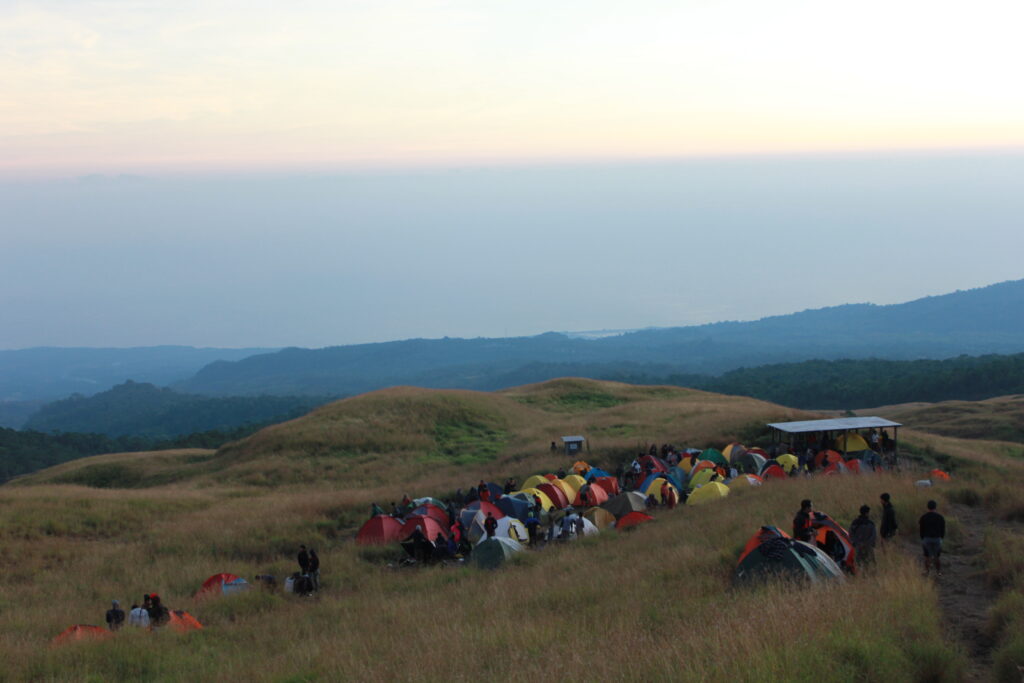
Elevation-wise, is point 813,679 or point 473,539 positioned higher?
point 813,679

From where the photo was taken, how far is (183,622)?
44.1 ft

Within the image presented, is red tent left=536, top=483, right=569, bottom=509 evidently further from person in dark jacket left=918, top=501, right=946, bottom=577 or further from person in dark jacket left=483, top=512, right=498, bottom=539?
person in dark jacket left=918, top=501, right=946, bottom=577

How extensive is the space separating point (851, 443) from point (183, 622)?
22805 millimetres

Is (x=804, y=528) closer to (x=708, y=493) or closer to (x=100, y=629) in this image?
(x=708, y=493)

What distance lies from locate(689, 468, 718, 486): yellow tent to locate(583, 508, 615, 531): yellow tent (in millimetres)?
4139

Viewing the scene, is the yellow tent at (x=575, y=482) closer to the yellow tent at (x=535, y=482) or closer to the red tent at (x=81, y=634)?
the yellow tent at (x=535, y=482)

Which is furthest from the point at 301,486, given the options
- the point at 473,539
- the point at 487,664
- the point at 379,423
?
the point at 487,664

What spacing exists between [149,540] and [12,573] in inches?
154

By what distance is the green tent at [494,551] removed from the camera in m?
17.3

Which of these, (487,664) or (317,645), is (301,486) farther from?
(487,664)

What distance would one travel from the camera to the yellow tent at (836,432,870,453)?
2777 centimetres

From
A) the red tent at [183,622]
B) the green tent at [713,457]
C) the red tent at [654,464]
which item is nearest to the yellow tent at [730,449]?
the green tent at [713,457]

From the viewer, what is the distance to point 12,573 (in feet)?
57.9

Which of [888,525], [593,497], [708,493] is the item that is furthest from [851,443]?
[888,525]
